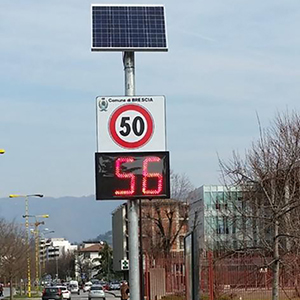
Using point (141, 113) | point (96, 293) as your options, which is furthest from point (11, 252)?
point (141, 113)

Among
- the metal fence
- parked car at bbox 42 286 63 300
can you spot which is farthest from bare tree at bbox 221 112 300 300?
parked car at bbox 42 286 63 300

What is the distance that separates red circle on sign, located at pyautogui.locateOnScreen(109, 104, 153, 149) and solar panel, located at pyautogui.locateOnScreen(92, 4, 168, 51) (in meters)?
1.13

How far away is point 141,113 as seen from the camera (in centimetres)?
1201

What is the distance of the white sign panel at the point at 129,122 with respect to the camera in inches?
471

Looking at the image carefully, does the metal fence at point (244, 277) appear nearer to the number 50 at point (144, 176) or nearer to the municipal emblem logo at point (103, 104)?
the number 50 at point (144, 176)

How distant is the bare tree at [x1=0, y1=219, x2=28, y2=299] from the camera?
69188 millimetres

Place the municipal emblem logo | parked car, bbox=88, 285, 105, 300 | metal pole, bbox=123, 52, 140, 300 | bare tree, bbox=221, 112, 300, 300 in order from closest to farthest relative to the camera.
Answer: the municipal emblem logo
metal pole, bbox=123, 52, 140, 300
bare tree, bbox=221, 112, 300, 300
parked car, bbox=88, 285, 105, 300

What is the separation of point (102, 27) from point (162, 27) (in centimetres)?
99

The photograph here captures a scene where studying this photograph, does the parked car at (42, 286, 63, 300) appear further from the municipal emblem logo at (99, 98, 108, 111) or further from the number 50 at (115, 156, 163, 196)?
the municipal emblem logo at (99, 98, 108, 111)

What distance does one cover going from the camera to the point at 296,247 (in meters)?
25.3

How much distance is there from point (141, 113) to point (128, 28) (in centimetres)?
184

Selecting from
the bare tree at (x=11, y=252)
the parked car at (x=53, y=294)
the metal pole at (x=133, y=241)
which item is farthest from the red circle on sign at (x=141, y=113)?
the bare tree at (x=11, y=252)

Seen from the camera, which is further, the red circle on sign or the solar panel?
the solar panel

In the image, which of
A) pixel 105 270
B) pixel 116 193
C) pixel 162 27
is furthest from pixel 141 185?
pixel 105 270
